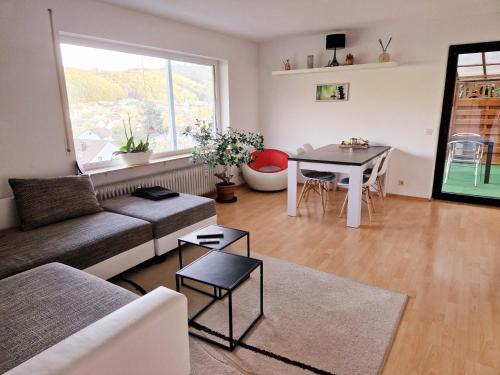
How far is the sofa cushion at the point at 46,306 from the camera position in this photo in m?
1.41

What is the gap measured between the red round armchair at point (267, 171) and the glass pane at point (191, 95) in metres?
1.03

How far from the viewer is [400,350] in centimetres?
196

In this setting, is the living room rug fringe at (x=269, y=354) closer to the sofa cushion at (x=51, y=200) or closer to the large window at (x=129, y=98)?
the sofa cushion at (x=51, y=200)

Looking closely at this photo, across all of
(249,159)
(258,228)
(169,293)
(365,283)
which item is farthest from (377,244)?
(169,293)

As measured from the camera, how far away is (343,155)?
4293mm

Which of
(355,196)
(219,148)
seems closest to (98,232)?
(219,148)

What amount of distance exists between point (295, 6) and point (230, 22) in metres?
1.01

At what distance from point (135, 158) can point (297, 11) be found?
2582mm

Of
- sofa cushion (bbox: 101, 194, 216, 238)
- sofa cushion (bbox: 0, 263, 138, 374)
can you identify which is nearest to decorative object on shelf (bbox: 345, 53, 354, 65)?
sofa cushion (bbox: 101, 194, 216, 238)

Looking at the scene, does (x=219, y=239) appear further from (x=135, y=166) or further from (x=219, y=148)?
(x=219, y=148)

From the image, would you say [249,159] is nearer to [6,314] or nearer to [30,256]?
[30,256]

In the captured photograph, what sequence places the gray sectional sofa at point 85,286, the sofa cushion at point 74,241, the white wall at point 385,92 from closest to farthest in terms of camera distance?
the gray sectional sofa at point 85,286 < the sofa cushion at point 74,241 < the white wall at point 385,92

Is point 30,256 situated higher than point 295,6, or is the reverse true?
point 295,6

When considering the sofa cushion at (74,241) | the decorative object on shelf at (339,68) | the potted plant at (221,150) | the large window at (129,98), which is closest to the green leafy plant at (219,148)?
the potted plant at (221,150)
